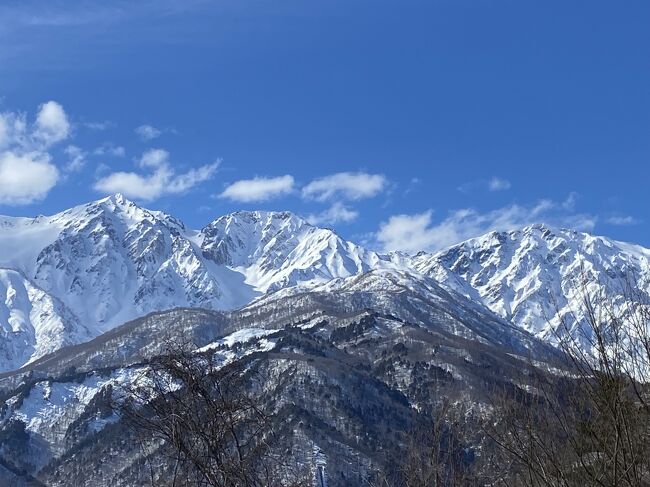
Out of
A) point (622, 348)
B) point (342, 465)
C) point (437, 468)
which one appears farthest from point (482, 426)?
point (342, 465)

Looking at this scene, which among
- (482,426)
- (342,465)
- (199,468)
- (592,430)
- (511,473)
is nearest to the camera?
(592,430)

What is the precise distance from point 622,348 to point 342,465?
18683 centimetres

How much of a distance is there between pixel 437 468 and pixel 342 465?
18337 cm

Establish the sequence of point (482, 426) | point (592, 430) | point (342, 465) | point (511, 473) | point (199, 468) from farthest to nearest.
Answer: point (342, 465)
point (511, 473)
point (482, 426)
point (199, 468)
point (592, 430)

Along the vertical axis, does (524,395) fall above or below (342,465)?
below

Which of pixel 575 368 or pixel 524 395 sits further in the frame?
pixel 524 395

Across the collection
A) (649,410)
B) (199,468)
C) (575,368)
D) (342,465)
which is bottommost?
(199,468)

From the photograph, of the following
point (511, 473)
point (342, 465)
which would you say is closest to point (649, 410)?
point (511, 473)

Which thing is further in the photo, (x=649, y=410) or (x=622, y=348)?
(x=622, y=348)

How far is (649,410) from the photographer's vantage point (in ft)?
41.8

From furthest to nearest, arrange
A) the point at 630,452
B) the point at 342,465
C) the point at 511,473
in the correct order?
the point at 342,465 → the point at 511,473 → the point at 630,452

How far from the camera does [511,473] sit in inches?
682

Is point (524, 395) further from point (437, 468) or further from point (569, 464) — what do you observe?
point (569, 464)

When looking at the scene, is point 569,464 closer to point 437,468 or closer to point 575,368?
point 575,368
